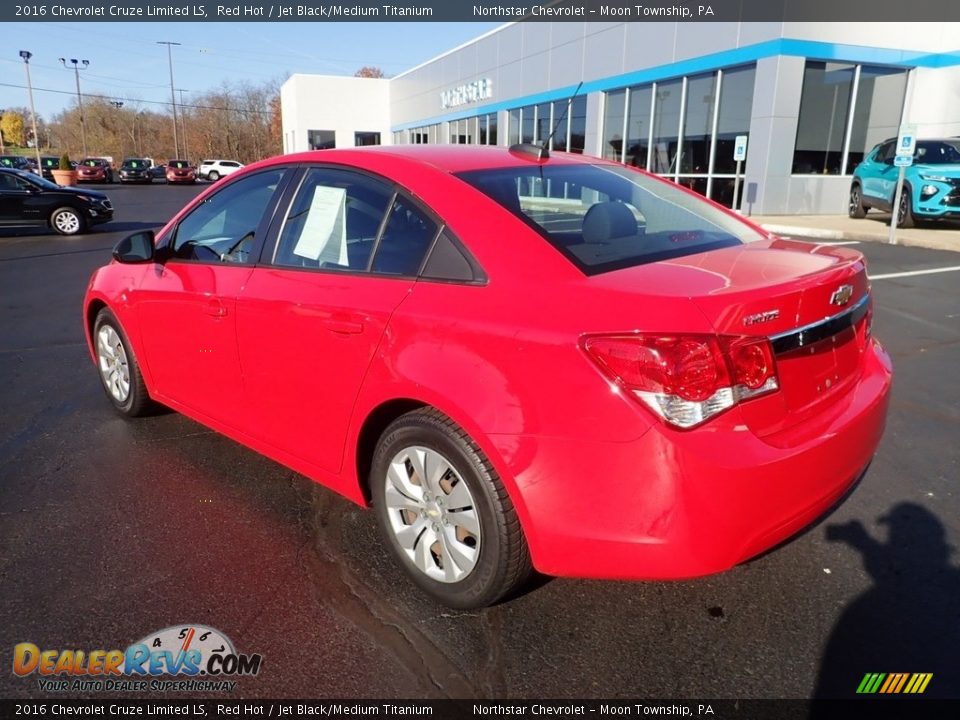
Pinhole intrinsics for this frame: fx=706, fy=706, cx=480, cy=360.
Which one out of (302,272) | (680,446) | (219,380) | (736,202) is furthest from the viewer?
(736,202)

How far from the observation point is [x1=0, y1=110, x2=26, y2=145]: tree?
4151 inches

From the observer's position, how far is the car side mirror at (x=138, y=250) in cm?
382

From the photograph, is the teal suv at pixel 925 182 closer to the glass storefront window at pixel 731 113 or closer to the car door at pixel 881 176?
the car door at pixel 881 176

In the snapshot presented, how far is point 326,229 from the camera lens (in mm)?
3041

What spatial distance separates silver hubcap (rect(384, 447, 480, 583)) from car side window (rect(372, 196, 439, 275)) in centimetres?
69

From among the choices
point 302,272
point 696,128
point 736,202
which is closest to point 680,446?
point 302,272

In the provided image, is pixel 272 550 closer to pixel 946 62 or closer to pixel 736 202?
pixel 736 202

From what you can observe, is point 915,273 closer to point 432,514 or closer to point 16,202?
point 432,514

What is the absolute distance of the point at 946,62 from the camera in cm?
1819

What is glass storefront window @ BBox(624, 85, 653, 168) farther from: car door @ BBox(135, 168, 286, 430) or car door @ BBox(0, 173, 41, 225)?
car door @ BBox(135, 168, 286, 430)

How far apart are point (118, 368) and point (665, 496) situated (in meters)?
3.74

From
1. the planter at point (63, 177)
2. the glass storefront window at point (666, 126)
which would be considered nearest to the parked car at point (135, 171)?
the planter at point (63, 177)

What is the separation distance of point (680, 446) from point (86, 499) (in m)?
2.94

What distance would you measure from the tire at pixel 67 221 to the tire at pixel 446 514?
680 inches
